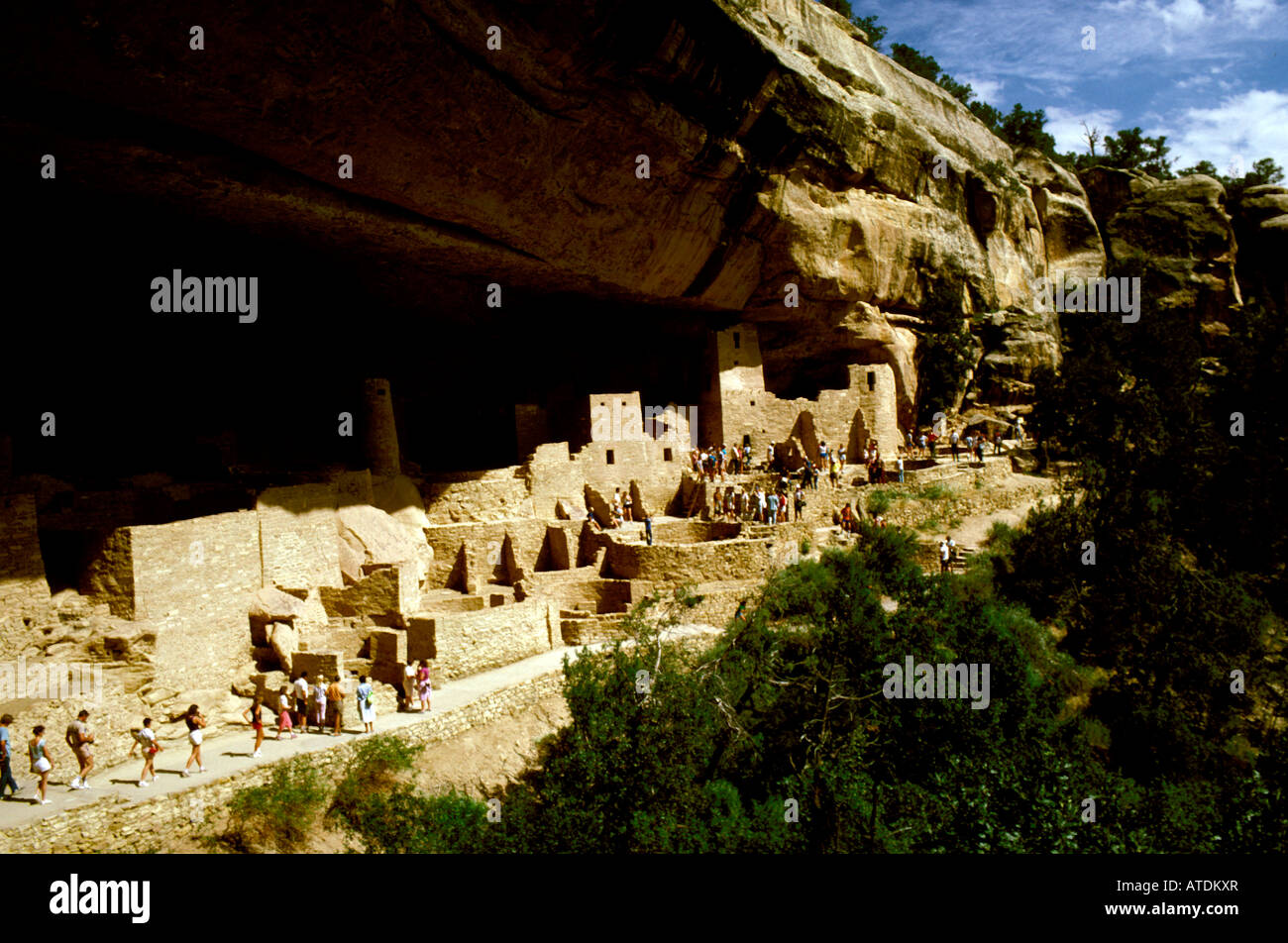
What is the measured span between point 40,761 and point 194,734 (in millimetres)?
1518

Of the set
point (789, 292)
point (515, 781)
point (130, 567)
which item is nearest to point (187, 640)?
point (130, 567)

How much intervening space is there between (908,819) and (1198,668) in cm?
879

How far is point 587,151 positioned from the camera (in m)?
17.8

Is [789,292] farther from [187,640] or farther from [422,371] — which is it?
[187,640]

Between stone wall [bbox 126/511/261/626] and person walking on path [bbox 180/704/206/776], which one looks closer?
person walking on path [bbox 180/704/206/776]

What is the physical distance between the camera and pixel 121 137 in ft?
43.8

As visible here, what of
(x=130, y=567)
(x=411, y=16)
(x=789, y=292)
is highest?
(x=411, y=16)

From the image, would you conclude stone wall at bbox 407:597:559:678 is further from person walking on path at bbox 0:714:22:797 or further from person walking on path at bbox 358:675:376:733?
person walking on path at bbox 0:714:22:797

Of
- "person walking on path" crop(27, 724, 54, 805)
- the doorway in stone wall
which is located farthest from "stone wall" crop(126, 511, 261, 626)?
the doorway in stone wall

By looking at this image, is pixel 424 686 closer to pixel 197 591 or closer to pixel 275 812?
pixel 275 812

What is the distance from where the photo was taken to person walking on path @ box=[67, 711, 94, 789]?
10.7 m

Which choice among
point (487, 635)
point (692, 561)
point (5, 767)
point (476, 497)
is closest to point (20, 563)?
point (5, 767)

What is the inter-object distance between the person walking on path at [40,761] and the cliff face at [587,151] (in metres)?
7.73

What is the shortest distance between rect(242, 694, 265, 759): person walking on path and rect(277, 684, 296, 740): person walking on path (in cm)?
22
